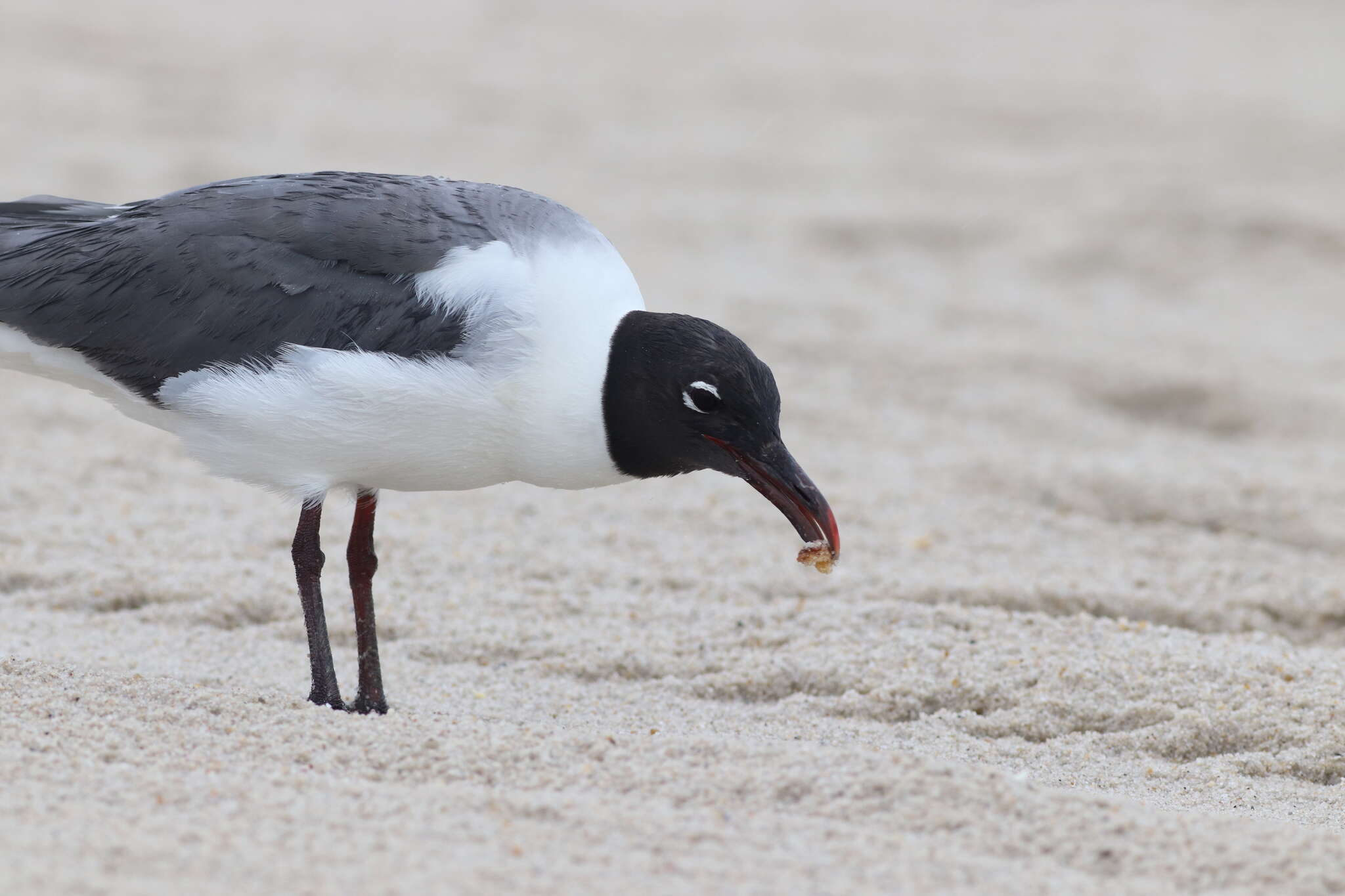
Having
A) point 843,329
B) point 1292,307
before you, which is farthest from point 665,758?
point 1292,307

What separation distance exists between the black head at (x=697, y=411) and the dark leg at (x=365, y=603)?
0.80m

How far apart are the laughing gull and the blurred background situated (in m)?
1.56

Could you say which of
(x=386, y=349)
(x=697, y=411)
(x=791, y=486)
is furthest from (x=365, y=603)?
(x=791, y=486)

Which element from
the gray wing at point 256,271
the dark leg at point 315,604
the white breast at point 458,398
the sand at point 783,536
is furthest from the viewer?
the dark leg at point 315,604

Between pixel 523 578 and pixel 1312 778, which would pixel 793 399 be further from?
pixel 1312 778

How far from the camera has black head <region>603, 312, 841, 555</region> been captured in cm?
370

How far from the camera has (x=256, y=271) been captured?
3.77 m

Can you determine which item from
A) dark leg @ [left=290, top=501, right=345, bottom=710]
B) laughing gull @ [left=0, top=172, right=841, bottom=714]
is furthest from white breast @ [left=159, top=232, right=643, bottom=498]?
Answer: dark leg @ [left=290, top=501, right=345, bottom=710]

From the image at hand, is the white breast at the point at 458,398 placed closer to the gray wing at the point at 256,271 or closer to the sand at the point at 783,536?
the gray wing at the point at 256,271

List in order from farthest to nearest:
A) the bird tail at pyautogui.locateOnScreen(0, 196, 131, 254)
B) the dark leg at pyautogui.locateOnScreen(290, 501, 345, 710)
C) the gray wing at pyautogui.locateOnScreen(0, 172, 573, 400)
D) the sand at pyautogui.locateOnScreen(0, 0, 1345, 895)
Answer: the bird tail at pyautogui.locateOnScreen(0, 196, 131, 254), the dark leg at pyautogui.locateOnScreen(290, 501, 345, 710), the gray wing at pyautogui.locateOnScreen(0, 172, 573, 400), the sand at pyautogui.locateOnScreen(0, 0, 1345, 895)

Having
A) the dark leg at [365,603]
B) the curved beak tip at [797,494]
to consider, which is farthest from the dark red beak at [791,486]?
the dark leg at [365,603]

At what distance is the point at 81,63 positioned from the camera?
11.6 m

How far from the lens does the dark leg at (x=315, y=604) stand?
3.92 metres

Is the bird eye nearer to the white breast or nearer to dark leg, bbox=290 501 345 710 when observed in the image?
the white breast
